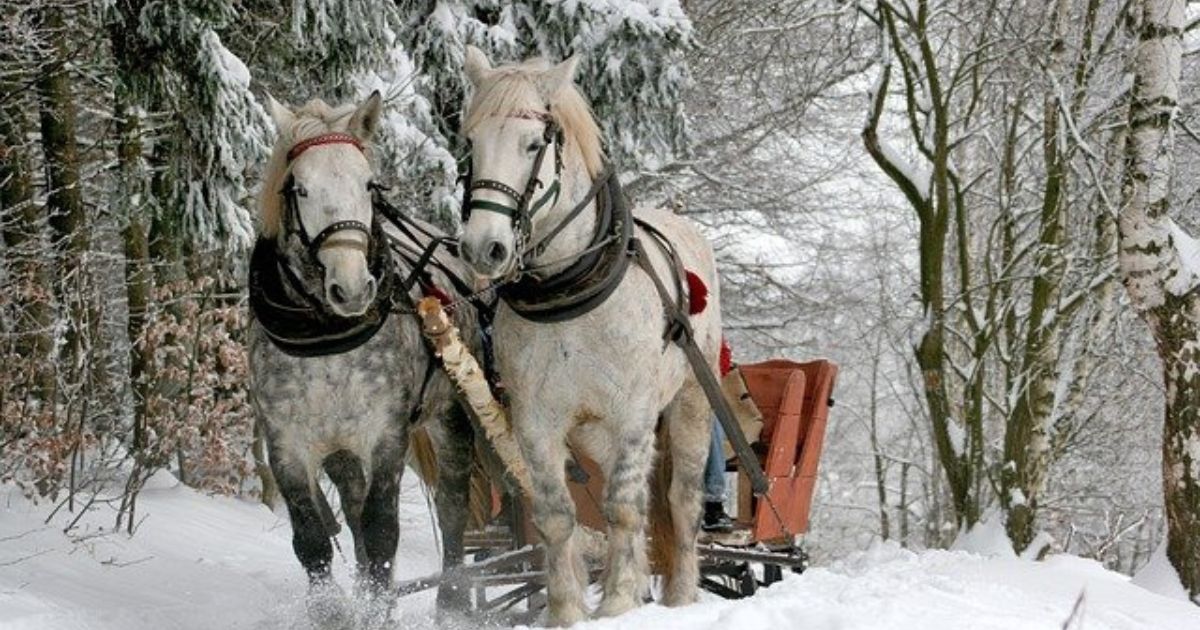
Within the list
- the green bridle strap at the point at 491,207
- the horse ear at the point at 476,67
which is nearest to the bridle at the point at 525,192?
the green bridle strap at the point at 491,207

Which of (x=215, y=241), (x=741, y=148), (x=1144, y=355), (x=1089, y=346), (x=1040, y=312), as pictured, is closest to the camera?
(x=215, y=241)

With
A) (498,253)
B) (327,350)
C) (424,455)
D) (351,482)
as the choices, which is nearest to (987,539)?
(424,455)

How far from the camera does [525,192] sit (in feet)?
14.9

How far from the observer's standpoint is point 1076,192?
11.4 meters

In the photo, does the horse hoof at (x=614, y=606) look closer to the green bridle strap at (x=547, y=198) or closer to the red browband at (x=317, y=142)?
the green bridle strap at (x=547, y=198)

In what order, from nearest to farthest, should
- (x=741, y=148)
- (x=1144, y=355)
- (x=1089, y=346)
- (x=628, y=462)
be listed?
(x=628, y=462) → (x=1089, y=346) → (x=1144, y=355) → (x=741, y=148)

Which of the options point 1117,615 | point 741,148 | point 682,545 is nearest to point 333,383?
point 682,545

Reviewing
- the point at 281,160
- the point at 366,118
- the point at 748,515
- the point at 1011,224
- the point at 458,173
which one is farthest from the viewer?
the point at 1011,224

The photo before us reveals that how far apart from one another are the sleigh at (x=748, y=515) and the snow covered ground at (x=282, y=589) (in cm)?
32

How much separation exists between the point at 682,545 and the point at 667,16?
591 centimetres

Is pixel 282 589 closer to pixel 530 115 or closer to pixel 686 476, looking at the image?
pixel 686 476

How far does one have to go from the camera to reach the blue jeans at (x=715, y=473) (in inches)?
261

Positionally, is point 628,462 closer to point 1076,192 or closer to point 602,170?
point 602,170

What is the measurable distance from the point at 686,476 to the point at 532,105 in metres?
2.02
